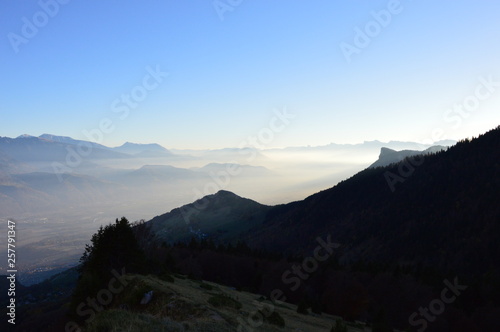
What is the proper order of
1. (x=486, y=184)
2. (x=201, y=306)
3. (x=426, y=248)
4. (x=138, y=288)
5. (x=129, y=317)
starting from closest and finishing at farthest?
1. (x=129, y=317)
2. (x=201, y=306)
3. (x=138, y=288)
4. (x=426, y=248)
5. (x=486, y=184)

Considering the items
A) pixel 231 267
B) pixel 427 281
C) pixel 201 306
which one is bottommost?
pixel 427 281

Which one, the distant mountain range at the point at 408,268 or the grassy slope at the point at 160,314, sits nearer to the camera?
the grassy slope at the point at 160,314

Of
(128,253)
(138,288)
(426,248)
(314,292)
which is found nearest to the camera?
(138,288)

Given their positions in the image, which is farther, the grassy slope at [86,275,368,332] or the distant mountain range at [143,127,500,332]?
the distant mountain range at [143,127,500,332]

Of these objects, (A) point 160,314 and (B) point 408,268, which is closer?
(A) point 160,314

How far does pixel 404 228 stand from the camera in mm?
190250

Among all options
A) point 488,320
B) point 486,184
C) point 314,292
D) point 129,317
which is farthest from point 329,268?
point 486,184

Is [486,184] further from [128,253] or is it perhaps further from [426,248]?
[128,253]

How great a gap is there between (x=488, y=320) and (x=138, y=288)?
72.3 meters

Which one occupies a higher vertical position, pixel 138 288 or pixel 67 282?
pixel 138 288

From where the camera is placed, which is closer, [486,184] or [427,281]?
[427,281]

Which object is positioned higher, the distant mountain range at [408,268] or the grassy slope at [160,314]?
the grassy slope at [160,314]

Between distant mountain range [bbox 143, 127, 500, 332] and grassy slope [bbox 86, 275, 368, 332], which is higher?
grassy slope [bbox 86, 275, 368, 332]

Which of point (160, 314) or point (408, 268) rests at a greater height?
point (160, 314)
